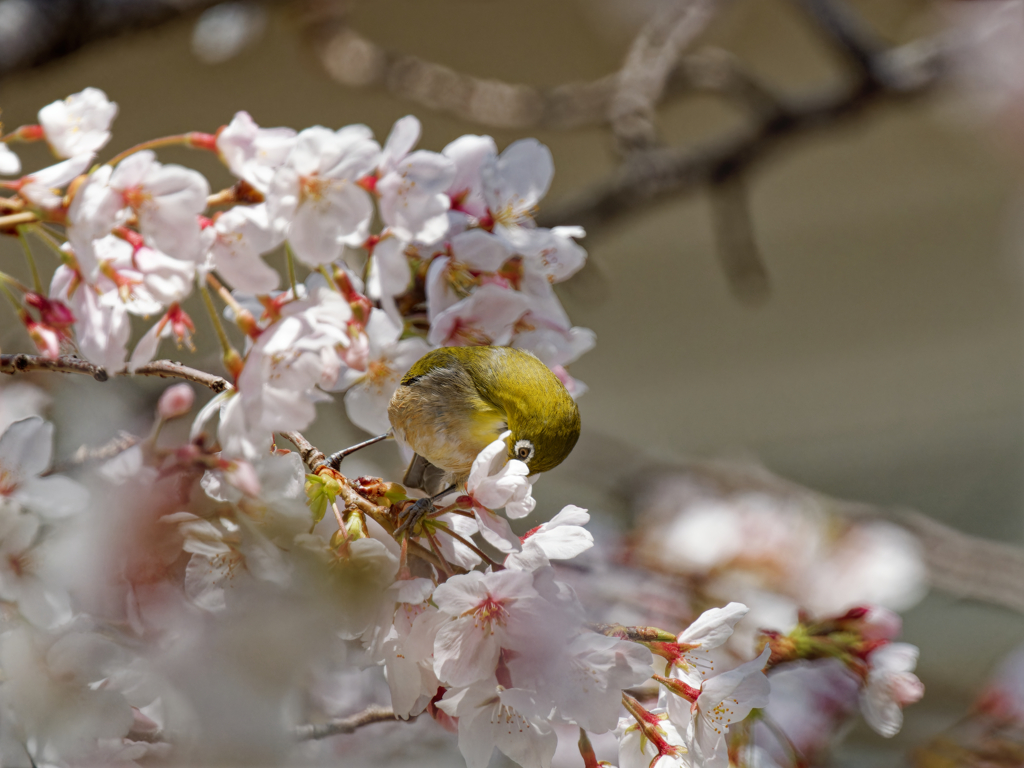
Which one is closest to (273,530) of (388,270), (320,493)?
(320,493)

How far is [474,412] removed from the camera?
0.33 m

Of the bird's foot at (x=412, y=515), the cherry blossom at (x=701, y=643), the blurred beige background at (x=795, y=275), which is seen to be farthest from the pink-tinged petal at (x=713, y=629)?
the blurred beige background at (x=795, y=275)

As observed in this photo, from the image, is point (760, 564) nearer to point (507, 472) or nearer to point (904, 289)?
point (507, 472)

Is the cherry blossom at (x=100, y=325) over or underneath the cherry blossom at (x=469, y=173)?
underneath

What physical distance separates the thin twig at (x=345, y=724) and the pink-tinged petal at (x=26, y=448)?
118 mm

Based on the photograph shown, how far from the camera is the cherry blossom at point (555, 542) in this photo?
0.26 meters

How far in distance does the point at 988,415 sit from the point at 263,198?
107 inches

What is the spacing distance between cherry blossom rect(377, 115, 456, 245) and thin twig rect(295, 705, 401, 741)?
0.62 feet

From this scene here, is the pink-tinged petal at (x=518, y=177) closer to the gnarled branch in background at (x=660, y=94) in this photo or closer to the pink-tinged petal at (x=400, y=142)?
the pink-tinged petal at (x=400, y=142)

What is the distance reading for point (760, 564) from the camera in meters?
0.86

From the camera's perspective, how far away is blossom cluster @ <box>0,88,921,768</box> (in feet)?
0.71

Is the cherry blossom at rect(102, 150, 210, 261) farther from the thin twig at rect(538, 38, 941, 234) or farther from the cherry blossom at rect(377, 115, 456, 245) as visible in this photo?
the thin twig at rect(538, 38, 941, 234)

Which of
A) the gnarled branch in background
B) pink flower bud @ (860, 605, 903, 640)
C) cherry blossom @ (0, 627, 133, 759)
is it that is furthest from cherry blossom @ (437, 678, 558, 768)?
the gnarled branch in background

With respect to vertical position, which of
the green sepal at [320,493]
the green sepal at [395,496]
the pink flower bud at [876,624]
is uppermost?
the green sepal at [320,493]
